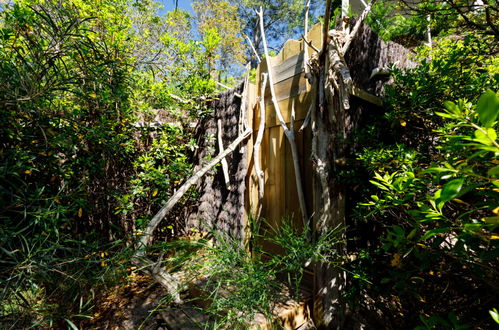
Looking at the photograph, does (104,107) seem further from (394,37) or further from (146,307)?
(394,37)

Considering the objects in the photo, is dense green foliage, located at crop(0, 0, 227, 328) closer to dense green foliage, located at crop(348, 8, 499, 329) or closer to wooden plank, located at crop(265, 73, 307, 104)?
wooden plank, located at crop(265, 73, 307, 104)

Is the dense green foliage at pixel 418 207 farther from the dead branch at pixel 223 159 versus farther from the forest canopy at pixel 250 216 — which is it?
the dead branch at pixel 223 159

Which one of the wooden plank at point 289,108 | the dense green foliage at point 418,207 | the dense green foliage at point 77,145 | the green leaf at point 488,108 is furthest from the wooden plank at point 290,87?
the green leaf at point 488,108

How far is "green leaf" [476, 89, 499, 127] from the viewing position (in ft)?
1.47

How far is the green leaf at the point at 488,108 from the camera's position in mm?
449

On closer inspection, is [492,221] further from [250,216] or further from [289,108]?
[289,108]

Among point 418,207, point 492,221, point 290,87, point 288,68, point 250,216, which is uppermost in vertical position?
Result: point 288,68

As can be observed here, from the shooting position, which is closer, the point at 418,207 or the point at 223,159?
the point at 418,207

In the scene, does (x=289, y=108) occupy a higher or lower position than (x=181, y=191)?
higher

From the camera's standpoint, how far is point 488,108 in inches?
18.1

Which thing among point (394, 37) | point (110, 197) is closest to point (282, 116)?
point (110, 197)

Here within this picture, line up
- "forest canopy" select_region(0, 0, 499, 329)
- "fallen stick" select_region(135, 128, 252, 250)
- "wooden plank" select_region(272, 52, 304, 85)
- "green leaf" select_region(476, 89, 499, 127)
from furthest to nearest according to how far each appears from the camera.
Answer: "wooden plank" select_region(272, 52, 304, 85), "fallen stick" select_region(135, 128, 252, 250), "forest canopy" select_region(0, 0, 499, 329), "green leaf" select_region(476, 89, 499, 127)

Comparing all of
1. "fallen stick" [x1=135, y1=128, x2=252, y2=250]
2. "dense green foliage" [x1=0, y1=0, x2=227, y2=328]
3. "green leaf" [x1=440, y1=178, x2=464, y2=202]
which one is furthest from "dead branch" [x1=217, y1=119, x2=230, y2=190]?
"green leaf" [x1=440, y1=178, x2=464, y2=202]

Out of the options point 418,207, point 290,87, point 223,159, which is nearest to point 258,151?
point 223,159
